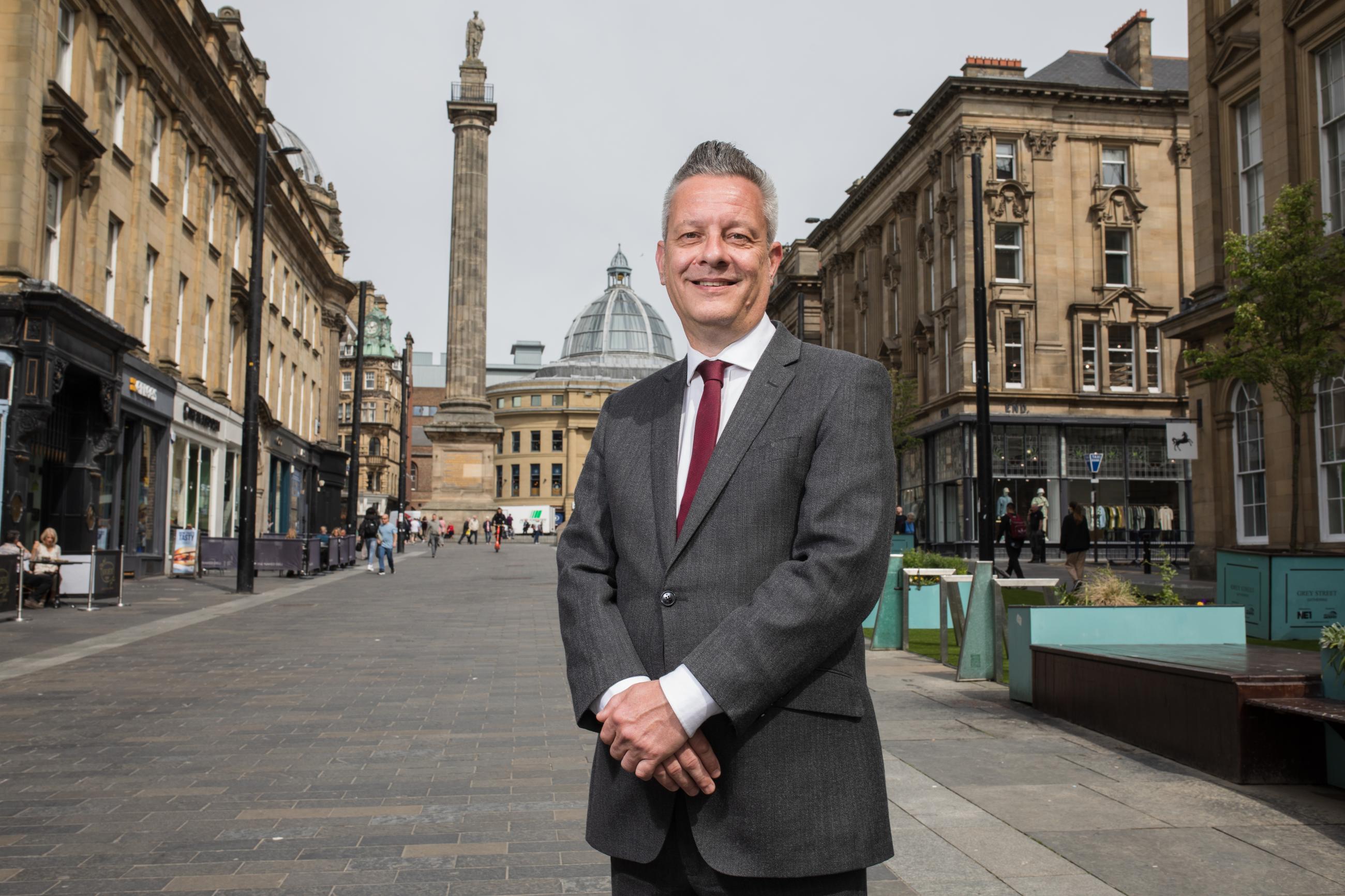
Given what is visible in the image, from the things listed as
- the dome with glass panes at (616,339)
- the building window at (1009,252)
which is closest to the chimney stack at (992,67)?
the building window at (1009,252)

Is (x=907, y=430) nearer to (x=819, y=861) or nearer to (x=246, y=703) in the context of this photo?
(x=246, y=703)

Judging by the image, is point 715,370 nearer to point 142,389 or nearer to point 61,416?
point 61,416

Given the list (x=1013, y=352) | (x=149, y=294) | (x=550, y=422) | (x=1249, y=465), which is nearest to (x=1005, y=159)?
(x=1013, y=352)

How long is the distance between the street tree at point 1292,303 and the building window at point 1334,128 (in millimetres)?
1525

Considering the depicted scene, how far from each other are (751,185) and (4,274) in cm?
1878

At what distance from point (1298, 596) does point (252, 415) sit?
17497 mm

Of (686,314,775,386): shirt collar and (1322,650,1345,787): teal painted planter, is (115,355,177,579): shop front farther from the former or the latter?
(686,314,775,386): shirt collar

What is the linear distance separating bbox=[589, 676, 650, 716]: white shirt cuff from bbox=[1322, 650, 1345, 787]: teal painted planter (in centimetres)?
491

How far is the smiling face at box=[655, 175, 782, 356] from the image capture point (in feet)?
7.90

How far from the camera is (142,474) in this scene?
2481 centimetres

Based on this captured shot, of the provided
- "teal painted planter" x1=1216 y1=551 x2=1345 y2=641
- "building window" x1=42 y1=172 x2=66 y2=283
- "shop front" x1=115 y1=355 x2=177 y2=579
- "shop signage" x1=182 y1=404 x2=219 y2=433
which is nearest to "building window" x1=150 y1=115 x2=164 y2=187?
"shop front" x1=115 y1=355 x2=177 y2=579

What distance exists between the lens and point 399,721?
25.7 feet

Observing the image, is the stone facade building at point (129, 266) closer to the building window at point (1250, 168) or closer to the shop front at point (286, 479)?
the shop front at point (286, 479)

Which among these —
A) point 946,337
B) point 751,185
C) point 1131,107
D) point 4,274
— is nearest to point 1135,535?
point 946,337
